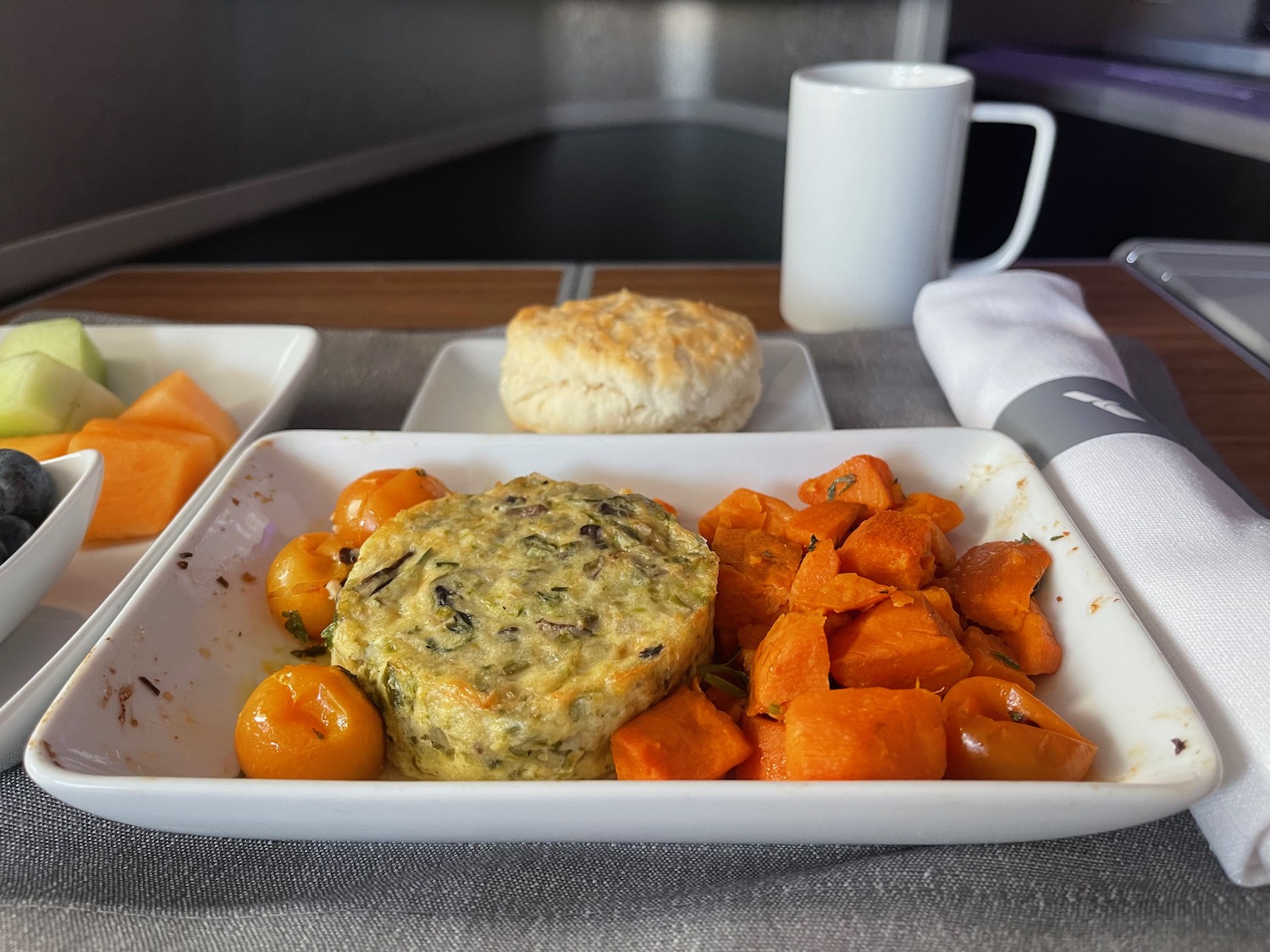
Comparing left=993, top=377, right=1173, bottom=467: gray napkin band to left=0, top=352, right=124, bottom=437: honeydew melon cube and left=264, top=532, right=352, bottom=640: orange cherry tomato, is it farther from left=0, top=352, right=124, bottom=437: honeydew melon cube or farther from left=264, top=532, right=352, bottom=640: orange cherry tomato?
left=0, top=352, right=124, bottom=437: honeydew melon cube

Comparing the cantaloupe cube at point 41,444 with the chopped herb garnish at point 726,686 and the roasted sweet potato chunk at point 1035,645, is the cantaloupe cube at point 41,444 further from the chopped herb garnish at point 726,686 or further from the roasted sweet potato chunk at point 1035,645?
the roasted sweet potato chunk at point 1035,645

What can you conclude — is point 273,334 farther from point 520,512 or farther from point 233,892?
point 233,892

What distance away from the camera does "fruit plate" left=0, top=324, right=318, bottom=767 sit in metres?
0.83

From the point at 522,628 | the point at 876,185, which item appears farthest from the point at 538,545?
the point at 876,185

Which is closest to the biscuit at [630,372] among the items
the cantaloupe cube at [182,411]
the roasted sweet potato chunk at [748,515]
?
the roasted sweet potato chunk at [748,515]

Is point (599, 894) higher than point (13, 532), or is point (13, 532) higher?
point (13, 532)

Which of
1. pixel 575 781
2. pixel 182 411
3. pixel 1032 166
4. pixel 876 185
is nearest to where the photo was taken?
pixel 575 781

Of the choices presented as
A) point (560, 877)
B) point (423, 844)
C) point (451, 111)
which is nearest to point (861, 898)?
point (560, 877)

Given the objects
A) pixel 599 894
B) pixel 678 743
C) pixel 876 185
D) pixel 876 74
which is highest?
pixel 876 74

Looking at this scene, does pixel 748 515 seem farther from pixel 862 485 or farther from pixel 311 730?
pixel 311 730

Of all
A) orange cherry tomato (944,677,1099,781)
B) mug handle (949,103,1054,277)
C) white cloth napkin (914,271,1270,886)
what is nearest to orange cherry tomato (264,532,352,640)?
orange cherry tomato (944,677,1099,781)

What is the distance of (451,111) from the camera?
5098 mm

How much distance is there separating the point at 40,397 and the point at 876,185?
135cm

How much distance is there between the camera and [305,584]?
3.19 ft
